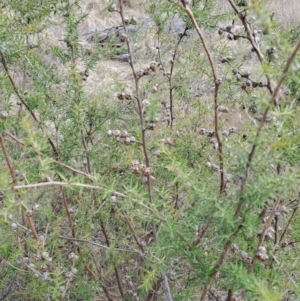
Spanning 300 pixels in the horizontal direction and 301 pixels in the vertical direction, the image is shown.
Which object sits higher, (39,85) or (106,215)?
(39,85)

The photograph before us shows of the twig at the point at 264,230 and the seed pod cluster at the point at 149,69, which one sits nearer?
the twig at the point at 264,230

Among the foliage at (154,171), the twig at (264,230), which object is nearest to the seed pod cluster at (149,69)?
the foliage at (154,171)

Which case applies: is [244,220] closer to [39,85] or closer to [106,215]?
[106,215]

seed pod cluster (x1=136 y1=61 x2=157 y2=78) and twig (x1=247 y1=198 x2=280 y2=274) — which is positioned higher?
seed pod cluster (x1=136 y1=61 x2=157 y2=78)

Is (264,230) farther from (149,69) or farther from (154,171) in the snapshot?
(154,171)

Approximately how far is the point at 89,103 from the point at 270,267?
31.3 inches

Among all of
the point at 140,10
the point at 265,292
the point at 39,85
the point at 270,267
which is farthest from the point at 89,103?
the point at 140,10

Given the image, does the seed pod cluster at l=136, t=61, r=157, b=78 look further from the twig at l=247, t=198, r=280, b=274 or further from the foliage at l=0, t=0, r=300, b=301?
the twig at l=247, t=198, r=280, b=274

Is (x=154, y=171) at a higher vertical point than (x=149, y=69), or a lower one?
lower

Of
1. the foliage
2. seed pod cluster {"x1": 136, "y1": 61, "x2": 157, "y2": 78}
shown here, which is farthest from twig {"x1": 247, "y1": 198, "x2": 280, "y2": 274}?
seed pod cluster {"x1": 136, "y1": 61, "x2": 157, "y2": 78}

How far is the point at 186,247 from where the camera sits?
3.87 ft

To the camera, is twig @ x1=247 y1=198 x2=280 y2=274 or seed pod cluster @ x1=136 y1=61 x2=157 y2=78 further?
seed pod cluster @ x1=136 y1=61 x2=157 y2=78

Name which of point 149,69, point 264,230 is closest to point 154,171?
point 149,69

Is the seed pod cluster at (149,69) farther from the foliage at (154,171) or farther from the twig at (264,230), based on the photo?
the twig at (264,230)
